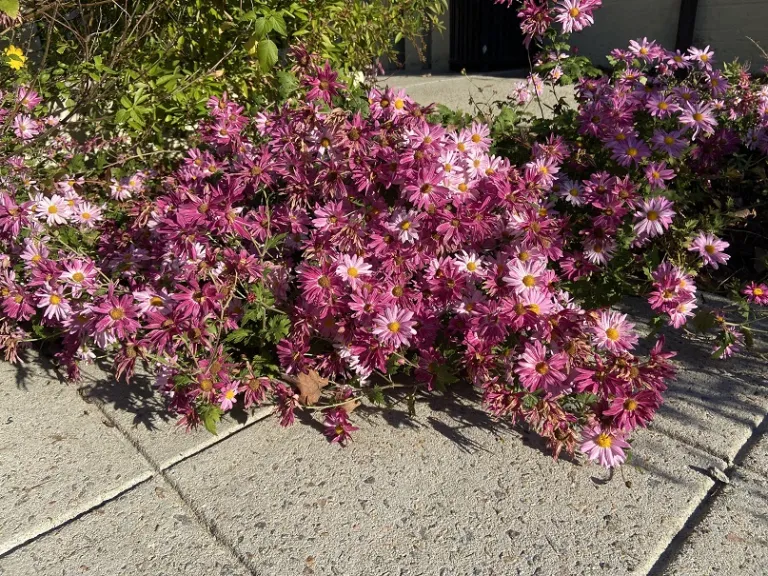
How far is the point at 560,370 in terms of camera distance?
1.89m

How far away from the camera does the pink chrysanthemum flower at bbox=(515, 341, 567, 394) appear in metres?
1.85

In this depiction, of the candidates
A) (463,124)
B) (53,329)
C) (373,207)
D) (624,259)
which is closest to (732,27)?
(463,124)

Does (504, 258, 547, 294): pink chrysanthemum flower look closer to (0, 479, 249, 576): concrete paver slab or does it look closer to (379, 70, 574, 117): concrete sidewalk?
(0, 479, 249, 576): concrete paver slab

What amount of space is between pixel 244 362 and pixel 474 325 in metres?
0.83

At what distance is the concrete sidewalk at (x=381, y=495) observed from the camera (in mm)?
1688

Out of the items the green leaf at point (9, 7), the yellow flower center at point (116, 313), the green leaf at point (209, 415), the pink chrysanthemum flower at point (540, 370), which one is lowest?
the green leaf at point (209, 415)

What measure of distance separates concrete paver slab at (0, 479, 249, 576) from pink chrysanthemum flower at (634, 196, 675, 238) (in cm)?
170

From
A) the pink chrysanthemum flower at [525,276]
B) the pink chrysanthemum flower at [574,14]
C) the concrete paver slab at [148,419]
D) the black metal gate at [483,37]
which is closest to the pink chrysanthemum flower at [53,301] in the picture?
the concrete paver slab at [148,419]

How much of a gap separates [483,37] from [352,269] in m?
9.01

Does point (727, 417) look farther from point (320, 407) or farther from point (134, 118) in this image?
point (134, 118)

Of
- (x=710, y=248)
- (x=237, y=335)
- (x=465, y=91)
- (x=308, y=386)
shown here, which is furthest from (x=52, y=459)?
(x=465, y=91)

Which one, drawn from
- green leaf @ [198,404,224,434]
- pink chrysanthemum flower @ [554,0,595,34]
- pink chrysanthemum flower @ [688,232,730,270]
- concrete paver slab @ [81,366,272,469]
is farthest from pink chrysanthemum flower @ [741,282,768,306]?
green leaf @ [198,404,224,434]

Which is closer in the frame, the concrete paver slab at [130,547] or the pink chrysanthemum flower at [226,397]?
the concrete paver slab at [130,547]

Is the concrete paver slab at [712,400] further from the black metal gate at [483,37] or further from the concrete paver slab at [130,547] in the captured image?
the black metal gate at [483,37]
